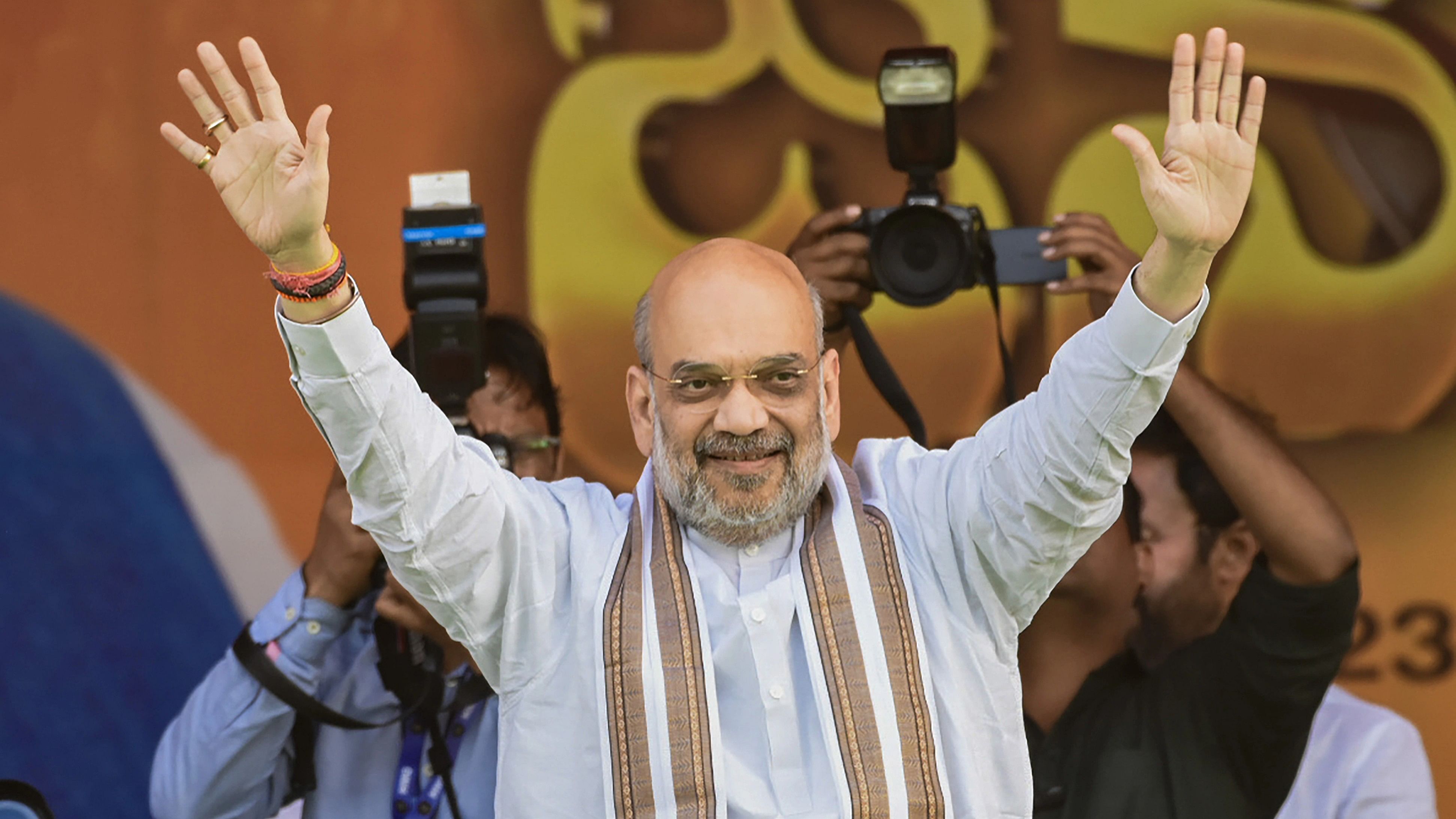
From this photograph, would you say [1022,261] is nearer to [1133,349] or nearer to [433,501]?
[1133,349]

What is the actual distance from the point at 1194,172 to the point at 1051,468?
1.21 ft

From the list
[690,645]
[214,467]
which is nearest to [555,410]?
[214,467]

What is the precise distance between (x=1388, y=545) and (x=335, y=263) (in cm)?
209

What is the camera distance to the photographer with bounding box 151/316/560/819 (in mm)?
2652

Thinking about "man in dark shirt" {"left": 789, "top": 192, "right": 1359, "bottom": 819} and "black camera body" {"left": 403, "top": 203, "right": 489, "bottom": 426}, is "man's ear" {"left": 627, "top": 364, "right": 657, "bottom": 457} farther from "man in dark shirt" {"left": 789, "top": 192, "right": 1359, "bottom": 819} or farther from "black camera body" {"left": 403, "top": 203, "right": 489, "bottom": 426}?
"man in dark shirt" {"left": 789, "top": 192, "right": 1359, "bottom": 819}

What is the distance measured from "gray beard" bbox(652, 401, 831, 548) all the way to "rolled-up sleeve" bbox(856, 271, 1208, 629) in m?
0.14

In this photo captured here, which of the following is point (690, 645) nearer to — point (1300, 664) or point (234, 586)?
point (1300, 664)

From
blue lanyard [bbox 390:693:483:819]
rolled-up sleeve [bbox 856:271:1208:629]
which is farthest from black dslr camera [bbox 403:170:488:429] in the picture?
rolled-up sleeve [bbox 856:271:1208:629]

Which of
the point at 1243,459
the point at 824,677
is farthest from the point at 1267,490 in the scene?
the point at 824,677

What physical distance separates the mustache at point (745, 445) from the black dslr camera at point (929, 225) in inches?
26.9

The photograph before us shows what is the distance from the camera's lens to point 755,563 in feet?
7.35

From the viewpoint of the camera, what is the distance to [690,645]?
212cm

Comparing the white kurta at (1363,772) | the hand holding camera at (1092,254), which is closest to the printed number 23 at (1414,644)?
the white kurta at (1363,772)

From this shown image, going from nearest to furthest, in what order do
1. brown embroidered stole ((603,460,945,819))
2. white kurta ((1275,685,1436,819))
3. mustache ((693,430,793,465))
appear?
brown embroidered stole ((603,460,945,819)) → mustache ((693,430,793,465)) → white kurta ((1275,685,1436,819))
